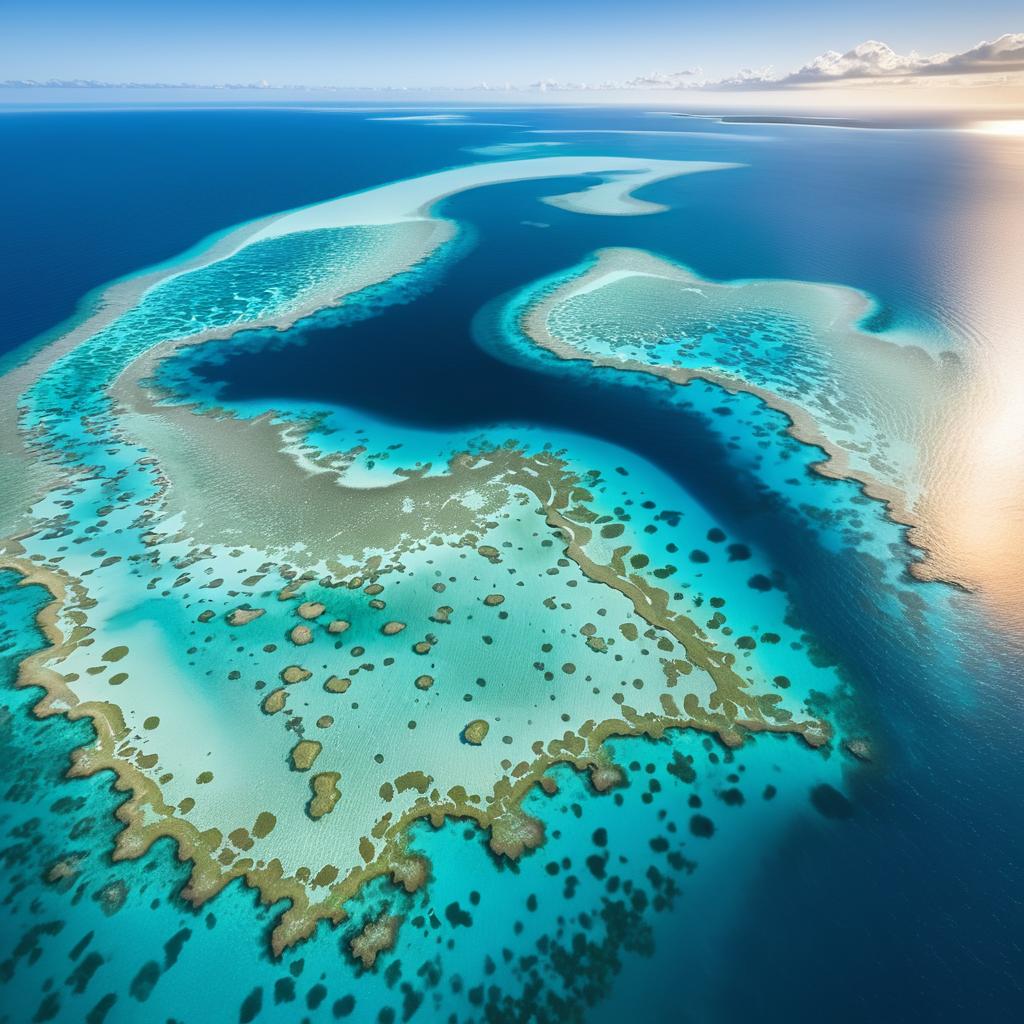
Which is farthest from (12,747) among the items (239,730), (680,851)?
(680,851)

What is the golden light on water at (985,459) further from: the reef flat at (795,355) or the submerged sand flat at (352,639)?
the submerged sand flat at (352,639)

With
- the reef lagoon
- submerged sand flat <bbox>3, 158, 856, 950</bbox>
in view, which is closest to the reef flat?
the reef lagoon

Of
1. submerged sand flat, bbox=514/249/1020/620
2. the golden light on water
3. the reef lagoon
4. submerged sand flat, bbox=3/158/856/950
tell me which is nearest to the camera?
the reef lagoon

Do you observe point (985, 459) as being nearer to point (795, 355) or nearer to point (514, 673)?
point (795, 355)

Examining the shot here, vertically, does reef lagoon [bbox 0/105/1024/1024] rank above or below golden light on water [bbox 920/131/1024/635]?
below

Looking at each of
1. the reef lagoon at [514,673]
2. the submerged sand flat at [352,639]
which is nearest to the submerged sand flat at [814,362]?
the reef lagoon at [514,673]

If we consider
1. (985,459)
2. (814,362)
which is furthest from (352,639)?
(814,362)

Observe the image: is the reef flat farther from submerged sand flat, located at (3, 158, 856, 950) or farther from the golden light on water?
submerged sand flat, located at (3, 158, 856, 950)
